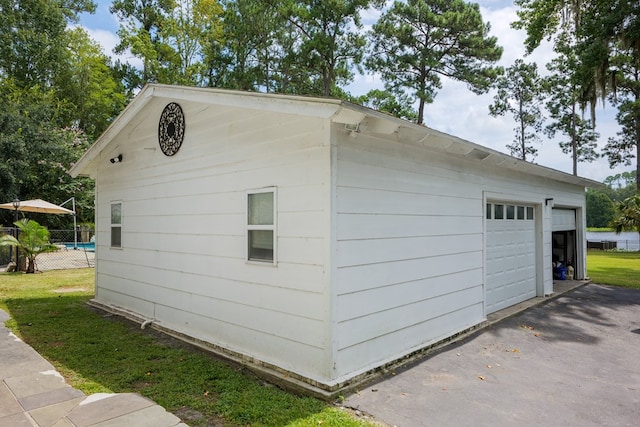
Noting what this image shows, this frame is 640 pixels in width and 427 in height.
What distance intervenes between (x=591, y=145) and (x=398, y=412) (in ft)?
117

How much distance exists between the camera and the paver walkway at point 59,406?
9.43ft

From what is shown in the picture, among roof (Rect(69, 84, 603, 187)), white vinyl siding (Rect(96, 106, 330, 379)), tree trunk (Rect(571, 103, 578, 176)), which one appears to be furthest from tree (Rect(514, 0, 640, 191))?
tree trunk (Rect(571, 103, 578, 176))

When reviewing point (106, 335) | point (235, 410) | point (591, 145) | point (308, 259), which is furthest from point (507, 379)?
point (591, 145)

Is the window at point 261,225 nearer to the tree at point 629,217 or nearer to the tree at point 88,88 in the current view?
the tree at point 629,217

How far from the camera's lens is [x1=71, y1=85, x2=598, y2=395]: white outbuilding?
3.88 metres

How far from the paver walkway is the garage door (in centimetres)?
553

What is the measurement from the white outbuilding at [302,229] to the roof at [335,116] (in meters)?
0.02

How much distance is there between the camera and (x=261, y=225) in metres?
4.52

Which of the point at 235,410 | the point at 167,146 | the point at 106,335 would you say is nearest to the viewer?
the point at 235,410

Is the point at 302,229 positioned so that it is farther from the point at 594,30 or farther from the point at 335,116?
the point at 594,30

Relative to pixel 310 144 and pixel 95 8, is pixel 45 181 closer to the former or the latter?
pixel 95 8

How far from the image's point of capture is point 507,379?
4191 mm

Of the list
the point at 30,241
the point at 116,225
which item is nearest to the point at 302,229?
the point at 116,225

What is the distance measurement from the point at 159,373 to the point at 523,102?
36326mm
